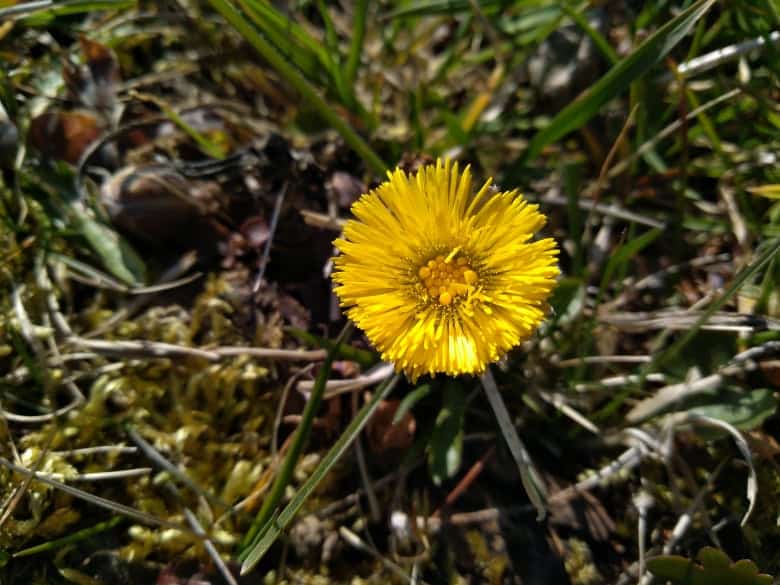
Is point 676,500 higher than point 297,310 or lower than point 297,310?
lower

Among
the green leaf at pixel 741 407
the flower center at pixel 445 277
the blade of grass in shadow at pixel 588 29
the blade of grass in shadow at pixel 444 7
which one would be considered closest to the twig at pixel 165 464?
the flower center at pixel 445 277

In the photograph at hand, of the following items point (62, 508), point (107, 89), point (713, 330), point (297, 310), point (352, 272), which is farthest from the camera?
point (107, 89)

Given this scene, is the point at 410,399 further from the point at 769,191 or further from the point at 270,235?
the point at 769,191

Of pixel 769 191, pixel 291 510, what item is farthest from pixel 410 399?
pixel 769 191

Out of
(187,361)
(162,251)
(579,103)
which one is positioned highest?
(579,103)

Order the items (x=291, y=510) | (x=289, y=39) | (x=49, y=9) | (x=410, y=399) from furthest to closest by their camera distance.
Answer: (x=49, y=9) < (x=289, y=39) < (x=410, y=399) < (x=291, y=510)

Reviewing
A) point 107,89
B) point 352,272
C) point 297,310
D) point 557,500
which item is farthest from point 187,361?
point 557,500

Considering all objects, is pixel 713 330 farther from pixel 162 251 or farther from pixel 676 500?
pixel 162 251
